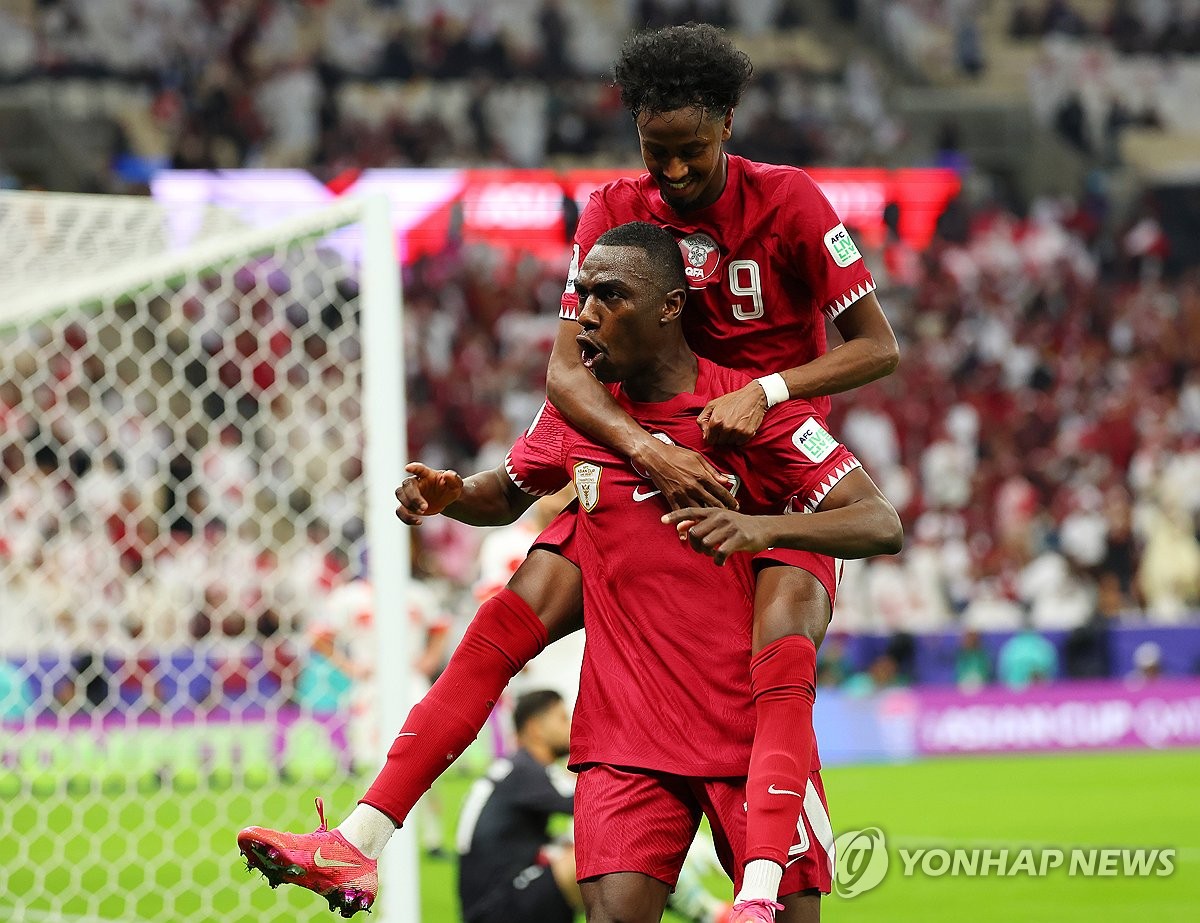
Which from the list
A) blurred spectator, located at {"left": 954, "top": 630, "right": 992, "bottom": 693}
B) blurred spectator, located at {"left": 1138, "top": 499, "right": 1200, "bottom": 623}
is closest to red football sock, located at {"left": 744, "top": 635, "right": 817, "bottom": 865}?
blurred spectator, located at {"left": 954, "top": 630, "right": 992, "bottom": 693}

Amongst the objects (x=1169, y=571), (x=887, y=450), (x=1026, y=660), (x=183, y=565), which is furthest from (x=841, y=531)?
(x=887, y=450)

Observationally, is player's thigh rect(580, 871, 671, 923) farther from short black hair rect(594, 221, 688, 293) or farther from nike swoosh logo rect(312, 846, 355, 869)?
short black hair rect(594, 221, 688, 293)

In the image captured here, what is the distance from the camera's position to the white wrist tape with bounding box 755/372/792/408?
14.5 ft

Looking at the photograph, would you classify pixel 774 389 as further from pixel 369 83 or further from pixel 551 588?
pixel 369 83

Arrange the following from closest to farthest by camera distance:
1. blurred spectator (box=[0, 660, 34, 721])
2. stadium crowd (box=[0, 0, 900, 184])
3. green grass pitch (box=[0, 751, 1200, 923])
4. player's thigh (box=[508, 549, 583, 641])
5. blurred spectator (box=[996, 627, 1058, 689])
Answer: player's thigh (box=[508, 549, 583, 641]) → green grass pitch (box=[0, 751, 1200, 923]) → blurred spectator (box=[0, 660, 34, 721]) → blurred spectator (box=[996, 627, 1058, 689]) → stadium crowd (box=[0, 0, 900, 184])

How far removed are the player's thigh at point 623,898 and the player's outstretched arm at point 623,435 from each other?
0.89 m

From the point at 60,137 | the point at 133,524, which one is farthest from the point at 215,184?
the point at 133,524

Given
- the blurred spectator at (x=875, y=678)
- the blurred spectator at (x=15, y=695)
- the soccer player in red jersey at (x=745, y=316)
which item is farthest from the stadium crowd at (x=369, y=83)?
the soccer player in red jersey at (x=745, y=316)

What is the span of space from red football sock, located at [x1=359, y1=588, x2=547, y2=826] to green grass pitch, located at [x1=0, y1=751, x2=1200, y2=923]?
3594mm

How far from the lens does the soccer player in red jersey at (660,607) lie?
14.2 feet

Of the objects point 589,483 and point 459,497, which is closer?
point 589,483

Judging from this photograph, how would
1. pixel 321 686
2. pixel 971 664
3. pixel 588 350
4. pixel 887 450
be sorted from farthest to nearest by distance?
pixel 887 450
pixel 971 664
pixel 321 686
pixel 588 350

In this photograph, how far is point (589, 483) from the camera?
4531 millimetres

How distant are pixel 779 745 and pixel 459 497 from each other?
1.09 metres
